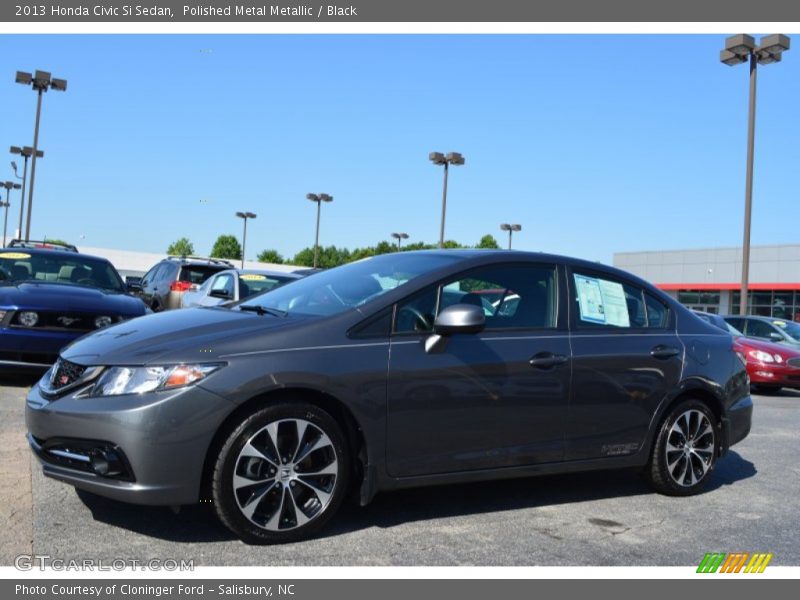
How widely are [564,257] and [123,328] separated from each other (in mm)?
2739

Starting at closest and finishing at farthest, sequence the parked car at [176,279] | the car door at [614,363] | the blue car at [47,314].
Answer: the car door at [614,363]
the blue car at [47,314]
the parked car at [176,279]

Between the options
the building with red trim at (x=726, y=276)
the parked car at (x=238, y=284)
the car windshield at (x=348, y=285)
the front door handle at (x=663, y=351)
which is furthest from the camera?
the building with red trim at (x=726, y=276)

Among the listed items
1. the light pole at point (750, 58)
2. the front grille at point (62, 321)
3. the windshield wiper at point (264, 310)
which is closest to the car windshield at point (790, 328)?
the light pole at point (750, 58)

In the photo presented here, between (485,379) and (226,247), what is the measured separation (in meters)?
128

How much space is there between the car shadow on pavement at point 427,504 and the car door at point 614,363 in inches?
19.9

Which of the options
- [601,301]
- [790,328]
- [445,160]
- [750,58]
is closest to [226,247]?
[445,160]

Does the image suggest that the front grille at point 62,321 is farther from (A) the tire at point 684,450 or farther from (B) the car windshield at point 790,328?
(B) the car windshield at point 790,328

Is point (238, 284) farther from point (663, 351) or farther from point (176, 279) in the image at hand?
point (663, 351)

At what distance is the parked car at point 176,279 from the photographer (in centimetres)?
1426

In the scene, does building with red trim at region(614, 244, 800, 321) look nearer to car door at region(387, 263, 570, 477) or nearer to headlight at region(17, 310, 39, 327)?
headlight at region(17, 310, 39, 327)

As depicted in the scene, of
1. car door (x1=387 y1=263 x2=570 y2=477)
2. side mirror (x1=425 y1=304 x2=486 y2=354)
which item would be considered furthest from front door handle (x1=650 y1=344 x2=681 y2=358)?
side mirror (x1=425 y1=304 x2=486 y2=354)

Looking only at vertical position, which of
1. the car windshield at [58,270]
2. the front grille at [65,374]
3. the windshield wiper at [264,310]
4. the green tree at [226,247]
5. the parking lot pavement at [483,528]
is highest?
the green tree at [226,247]

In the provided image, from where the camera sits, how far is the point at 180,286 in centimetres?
1428

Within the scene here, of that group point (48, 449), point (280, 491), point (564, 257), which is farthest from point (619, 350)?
point (48, 449)
